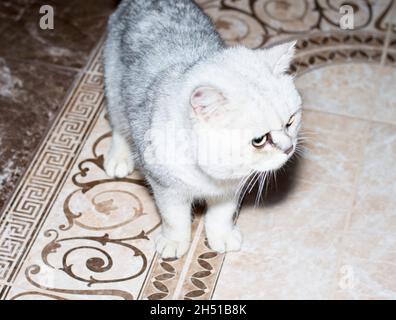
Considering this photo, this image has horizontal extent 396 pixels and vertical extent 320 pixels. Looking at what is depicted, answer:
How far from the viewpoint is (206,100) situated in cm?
137

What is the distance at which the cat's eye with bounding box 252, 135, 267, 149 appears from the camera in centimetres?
144

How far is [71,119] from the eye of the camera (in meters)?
2.20

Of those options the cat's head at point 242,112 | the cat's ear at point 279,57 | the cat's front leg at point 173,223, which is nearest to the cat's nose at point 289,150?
the cat's head at point 242,112

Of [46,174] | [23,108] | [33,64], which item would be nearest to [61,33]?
[33,64]

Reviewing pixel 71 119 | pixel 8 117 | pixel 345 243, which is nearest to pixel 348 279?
pixel 345 243

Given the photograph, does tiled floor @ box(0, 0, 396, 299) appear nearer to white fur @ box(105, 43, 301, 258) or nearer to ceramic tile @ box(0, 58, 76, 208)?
ceramic tile @ box(0, 58, 76, 208)

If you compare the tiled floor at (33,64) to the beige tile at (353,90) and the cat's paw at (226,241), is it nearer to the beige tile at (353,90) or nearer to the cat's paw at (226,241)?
the cat's paw at (226,241)

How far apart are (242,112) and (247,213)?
1.96 ft

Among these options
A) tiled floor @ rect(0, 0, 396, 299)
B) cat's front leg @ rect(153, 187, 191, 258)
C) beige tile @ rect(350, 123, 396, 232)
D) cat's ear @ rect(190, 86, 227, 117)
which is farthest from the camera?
beige tile @ rect(350, 123, 396, 232)

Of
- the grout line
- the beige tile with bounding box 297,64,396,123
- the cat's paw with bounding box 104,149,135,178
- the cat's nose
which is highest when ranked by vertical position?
the cat's nose

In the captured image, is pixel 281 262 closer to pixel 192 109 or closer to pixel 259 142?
pixel 259 142

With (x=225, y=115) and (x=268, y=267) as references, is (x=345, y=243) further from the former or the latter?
(x=225, y=115)

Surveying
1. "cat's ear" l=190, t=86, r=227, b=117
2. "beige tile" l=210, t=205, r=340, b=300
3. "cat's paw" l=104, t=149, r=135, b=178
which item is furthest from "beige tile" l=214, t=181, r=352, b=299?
"cat's ear" l=190, t=86, r=227, b=117

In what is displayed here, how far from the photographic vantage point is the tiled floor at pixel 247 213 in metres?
1.80
